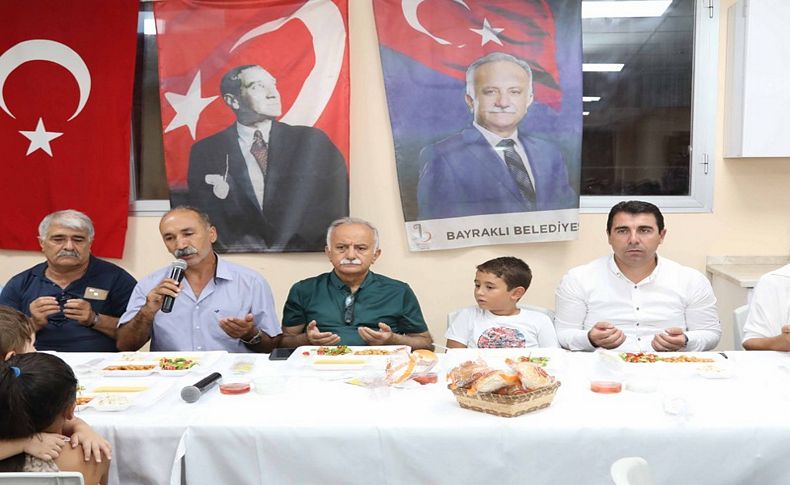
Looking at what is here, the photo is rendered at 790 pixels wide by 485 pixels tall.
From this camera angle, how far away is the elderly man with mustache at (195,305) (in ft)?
10.1

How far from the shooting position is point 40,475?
1.47 meters

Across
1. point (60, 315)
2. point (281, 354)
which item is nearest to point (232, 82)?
point (60, 315)

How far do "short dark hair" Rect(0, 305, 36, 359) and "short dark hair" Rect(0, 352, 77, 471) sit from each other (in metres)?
0.53

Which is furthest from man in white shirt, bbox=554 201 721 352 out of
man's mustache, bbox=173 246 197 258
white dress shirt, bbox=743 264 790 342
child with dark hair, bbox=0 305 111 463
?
child with dark hair, bbox=0 305 111 463

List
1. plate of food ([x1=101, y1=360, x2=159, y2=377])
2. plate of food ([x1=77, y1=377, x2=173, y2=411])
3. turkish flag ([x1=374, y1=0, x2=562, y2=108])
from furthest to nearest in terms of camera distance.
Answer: turkish flag ([x1=374, y1=0, x2=562, y2=108]) < plate of food ([x1=101, y1=360, x2=159, y2=377]) < plate of food ([x1=77, y1=377, x2=173, y2=411])

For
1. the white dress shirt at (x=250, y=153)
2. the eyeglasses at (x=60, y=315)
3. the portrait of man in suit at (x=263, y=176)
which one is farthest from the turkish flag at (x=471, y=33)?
the eyeglasses at (x=60, y=315)

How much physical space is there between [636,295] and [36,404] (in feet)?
7.87

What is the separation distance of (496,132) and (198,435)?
2.54 metres

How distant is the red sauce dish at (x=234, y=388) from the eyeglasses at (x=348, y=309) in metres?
1.00

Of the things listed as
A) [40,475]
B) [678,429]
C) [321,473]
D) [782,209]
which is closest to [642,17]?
[782,209]

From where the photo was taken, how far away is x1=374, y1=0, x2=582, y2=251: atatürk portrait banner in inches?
153

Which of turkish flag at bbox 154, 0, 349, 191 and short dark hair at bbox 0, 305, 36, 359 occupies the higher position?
turkish flag at bbox 154, 0, 349, 191

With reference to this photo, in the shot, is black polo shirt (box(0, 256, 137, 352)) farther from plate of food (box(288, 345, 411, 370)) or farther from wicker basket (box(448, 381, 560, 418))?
wicker basket (box(448, 381, 560, 418))

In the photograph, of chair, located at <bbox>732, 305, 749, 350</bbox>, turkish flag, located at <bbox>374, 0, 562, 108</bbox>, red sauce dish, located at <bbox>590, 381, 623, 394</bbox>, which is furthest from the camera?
turkish flag, located at <bbox>374, 0, 562, 108</bbox>
